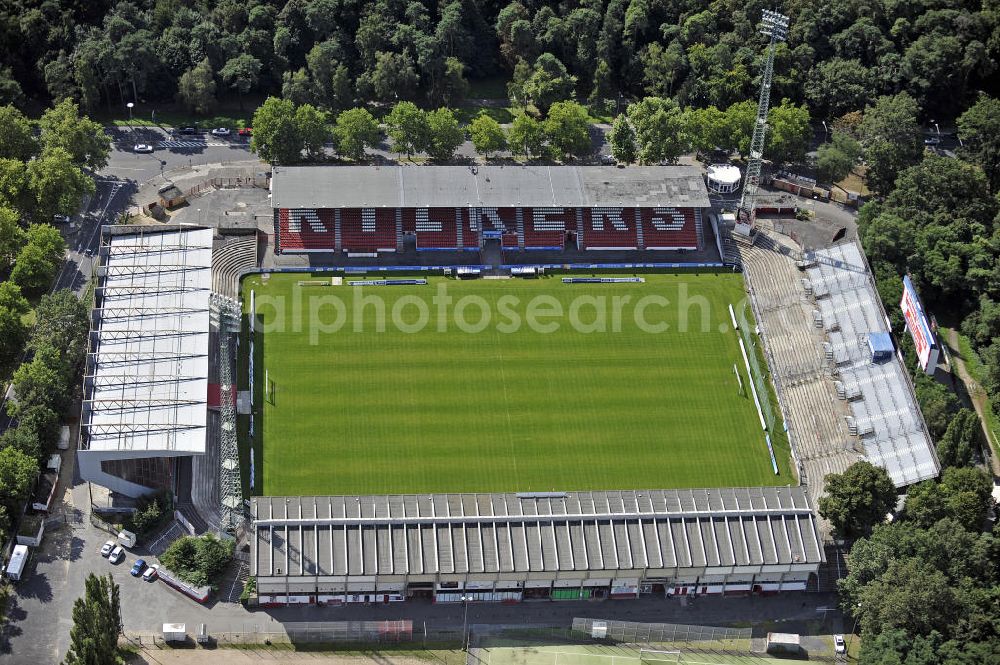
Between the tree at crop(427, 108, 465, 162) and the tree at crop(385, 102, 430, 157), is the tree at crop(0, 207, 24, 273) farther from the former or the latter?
the tree at crop(427, 108, 465, 162)

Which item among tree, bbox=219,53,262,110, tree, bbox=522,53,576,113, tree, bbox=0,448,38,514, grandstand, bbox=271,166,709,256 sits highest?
tree, bbox=219,53,262,110

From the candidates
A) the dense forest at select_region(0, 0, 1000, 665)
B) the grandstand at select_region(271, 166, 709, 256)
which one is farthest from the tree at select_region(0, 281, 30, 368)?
the grandstand at select_region(271, 166, 709, 256)

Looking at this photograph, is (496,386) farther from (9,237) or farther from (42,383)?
(9,237)

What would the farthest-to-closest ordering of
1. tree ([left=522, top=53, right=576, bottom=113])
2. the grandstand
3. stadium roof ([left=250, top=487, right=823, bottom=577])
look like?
tree ([left=522, top=53, right=576, bottom=113]) < the grandstand < stadium roof ([left=250, top=487, right=823, bottom=577])

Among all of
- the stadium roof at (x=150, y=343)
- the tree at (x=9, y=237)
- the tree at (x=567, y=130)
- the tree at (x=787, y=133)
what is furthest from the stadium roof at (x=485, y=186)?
the tree at (x=9, y=237)

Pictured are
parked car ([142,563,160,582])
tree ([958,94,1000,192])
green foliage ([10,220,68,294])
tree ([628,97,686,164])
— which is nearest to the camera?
parked car ([142,563,160,582])

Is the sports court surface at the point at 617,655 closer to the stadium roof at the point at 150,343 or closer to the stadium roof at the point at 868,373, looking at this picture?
the stadium roof at the point at 868,373
